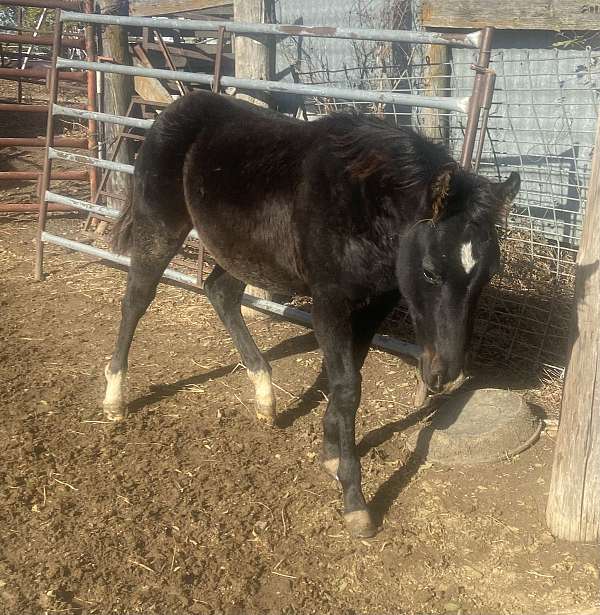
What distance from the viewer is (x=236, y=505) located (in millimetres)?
3271

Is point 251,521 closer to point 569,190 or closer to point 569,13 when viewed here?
point 569,190

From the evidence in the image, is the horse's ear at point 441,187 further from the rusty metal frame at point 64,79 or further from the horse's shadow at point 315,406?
the rusty metal frame at point 64,79

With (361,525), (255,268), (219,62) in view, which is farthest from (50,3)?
(361,525)

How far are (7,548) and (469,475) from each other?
2.27m

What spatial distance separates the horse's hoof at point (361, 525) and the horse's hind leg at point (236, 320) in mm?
1125

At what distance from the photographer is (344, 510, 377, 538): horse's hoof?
121 inches

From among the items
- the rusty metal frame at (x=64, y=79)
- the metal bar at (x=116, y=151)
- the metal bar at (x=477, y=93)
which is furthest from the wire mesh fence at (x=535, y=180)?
the rusty metal frame at (x=64, y=79)

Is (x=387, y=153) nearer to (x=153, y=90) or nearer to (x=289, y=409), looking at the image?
(x=289, y=409)

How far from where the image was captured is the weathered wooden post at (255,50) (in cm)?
504

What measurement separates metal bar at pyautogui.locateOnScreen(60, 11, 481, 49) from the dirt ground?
220 centimetres

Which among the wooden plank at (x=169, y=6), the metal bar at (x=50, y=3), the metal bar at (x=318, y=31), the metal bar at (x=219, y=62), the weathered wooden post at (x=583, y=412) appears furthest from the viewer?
the wooden plank at (x=169, y=6)

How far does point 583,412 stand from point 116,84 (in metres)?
5.94

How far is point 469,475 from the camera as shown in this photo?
3.56 meters

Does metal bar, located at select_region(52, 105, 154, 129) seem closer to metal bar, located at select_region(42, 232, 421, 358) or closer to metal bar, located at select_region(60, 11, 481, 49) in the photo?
metal bar, located at select_region(60, 11, 481, 49)
